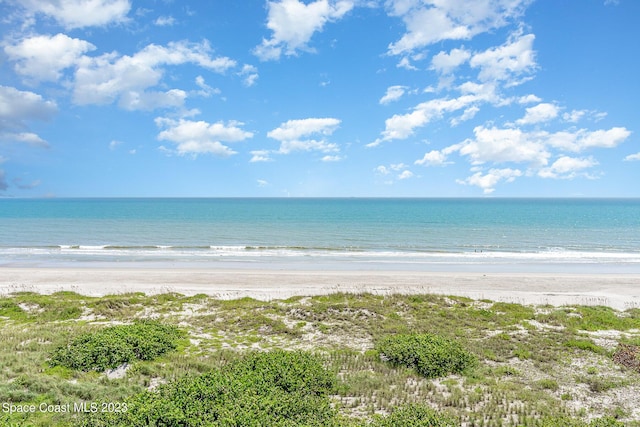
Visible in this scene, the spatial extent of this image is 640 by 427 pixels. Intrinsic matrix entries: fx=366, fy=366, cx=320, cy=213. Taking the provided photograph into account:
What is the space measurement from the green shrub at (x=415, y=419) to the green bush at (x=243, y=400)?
3.70 ft

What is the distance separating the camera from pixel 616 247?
177 feet

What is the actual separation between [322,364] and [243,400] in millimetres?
4189

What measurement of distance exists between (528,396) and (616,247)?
5771 centimetres

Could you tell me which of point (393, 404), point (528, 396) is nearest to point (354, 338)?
point (393, 404)

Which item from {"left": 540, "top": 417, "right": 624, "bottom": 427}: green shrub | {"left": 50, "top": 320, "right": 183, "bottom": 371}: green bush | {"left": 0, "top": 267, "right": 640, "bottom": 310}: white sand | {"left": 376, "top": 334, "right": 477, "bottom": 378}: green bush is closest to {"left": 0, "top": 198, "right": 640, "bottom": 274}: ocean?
{"left": 0, "top": 267, "right": 640, "bottom": 310}: white sand

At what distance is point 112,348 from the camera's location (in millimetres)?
12297

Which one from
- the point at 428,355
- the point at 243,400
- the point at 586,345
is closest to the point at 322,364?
the point at 428,355

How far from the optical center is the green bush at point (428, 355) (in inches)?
476

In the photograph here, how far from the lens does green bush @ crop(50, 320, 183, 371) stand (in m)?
11.9

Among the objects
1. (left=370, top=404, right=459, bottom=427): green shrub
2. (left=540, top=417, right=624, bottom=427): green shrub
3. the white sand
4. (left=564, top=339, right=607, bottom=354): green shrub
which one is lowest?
the white sand

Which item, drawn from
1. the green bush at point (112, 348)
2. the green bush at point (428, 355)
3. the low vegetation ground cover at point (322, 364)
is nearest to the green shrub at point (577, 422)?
the low vegetation ground cover at point (322, 364)

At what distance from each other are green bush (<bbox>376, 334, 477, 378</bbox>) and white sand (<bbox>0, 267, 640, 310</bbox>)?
472 inches

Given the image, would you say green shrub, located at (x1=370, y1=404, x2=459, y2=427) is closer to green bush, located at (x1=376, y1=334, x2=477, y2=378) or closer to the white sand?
green bush, located at (x1=376, y1=334, x2=477, y2=378)

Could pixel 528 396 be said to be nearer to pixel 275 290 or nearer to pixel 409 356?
pixel 409 356
